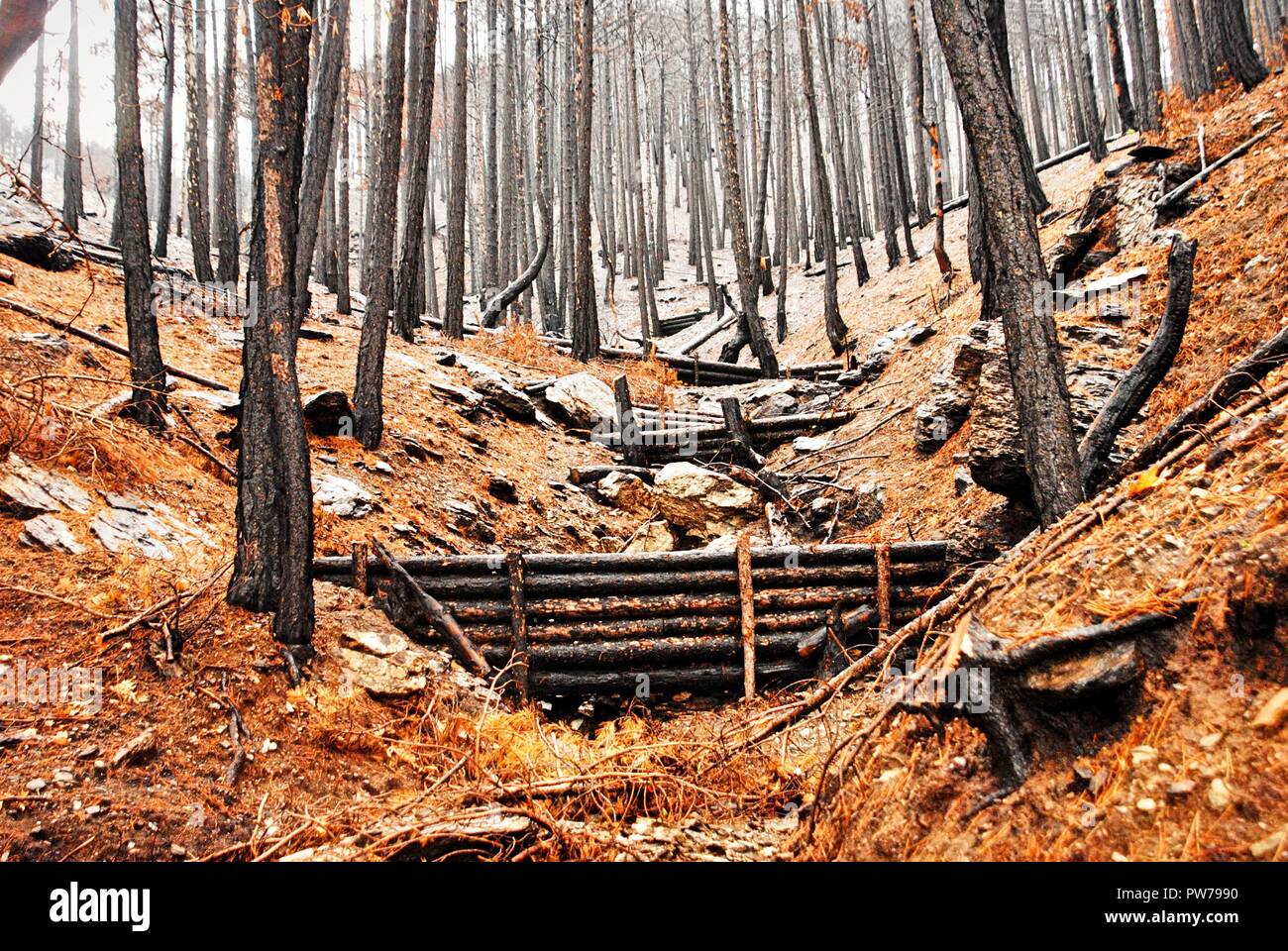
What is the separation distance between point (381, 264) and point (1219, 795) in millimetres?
8926

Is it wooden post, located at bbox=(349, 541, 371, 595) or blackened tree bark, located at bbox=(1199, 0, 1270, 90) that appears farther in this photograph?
blackened tree bark, located at bbox=(1199, 0, 1270, 90)

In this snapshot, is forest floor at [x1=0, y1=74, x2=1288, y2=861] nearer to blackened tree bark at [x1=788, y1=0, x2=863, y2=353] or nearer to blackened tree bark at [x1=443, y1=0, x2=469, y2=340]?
blackened tree bark at [x1=443, y1=0, x2=469, y2=340]

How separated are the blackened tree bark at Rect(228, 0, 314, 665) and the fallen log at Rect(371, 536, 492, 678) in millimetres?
1051

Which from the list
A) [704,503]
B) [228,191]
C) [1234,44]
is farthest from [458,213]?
[1234,44]

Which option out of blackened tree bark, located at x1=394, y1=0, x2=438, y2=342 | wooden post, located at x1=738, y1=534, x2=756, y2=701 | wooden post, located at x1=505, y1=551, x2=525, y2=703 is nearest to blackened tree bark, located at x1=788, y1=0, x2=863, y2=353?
blackened tree bark, located at x1=394, y1=0, x2=438, y2=342

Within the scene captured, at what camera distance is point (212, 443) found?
6.69m

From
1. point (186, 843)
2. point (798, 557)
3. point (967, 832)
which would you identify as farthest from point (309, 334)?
point (967, 832)

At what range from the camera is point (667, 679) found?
5555 millimetres

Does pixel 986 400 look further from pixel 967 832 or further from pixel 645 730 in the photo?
pixel 967 832

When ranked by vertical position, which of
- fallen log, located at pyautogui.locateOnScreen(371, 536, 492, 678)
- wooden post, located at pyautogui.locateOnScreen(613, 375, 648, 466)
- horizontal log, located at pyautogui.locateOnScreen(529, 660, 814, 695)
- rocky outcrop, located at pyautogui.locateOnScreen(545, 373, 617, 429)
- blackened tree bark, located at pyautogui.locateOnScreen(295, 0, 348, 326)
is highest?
blackened tree bark, located at pyautogui.locateOnScreen(295, 0, 348, 326)

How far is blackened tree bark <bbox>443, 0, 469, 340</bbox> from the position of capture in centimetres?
1377

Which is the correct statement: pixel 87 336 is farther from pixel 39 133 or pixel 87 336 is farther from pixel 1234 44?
pixel 1234 44
